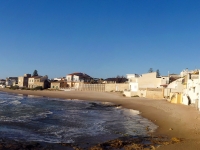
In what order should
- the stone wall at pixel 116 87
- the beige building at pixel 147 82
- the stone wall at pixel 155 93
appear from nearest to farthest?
the stone wall at pixel 155 93 → the beige building at pixel 147 82 → the stone wall at pixel 116 87

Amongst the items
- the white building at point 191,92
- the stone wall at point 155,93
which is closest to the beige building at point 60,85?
the stone wall at point 155,93

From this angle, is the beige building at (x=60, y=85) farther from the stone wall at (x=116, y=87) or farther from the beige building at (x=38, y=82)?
the stone wall at (x=116, y=87)

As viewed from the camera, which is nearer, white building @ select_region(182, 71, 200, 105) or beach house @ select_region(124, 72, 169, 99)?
white building @ select_region(182, 71, 200, 105)

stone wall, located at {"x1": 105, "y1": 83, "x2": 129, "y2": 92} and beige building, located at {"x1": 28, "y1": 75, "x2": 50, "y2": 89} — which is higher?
beige building, located at {"x1": 28, "y1": 75, "x2": 50, "y2": 89}

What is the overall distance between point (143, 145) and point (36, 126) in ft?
29.2

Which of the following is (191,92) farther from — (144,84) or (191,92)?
(144,84)

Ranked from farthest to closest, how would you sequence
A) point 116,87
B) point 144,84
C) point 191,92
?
point 116,87, point 144,84, point 191,92

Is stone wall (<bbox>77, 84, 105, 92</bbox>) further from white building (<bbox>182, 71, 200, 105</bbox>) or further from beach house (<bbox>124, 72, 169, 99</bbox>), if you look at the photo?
white building (<bbox>182, 71, 200, 105</bbox>)

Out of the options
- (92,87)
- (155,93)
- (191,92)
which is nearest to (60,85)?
(92,87)

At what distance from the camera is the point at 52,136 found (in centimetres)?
1480

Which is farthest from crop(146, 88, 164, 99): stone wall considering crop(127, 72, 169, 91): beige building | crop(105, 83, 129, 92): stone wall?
crop(105, 83, 129, 92): stone wall

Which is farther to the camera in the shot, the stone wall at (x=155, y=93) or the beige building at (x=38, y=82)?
the beige building at (x=38, y=82)

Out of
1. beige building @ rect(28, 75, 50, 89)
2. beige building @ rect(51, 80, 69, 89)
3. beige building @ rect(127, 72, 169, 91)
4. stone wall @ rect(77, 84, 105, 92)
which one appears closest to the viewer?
beige building @ rect(127, 72, 169, 91)

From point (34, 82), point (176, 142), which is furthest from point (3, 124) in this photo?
point (34, 82)
